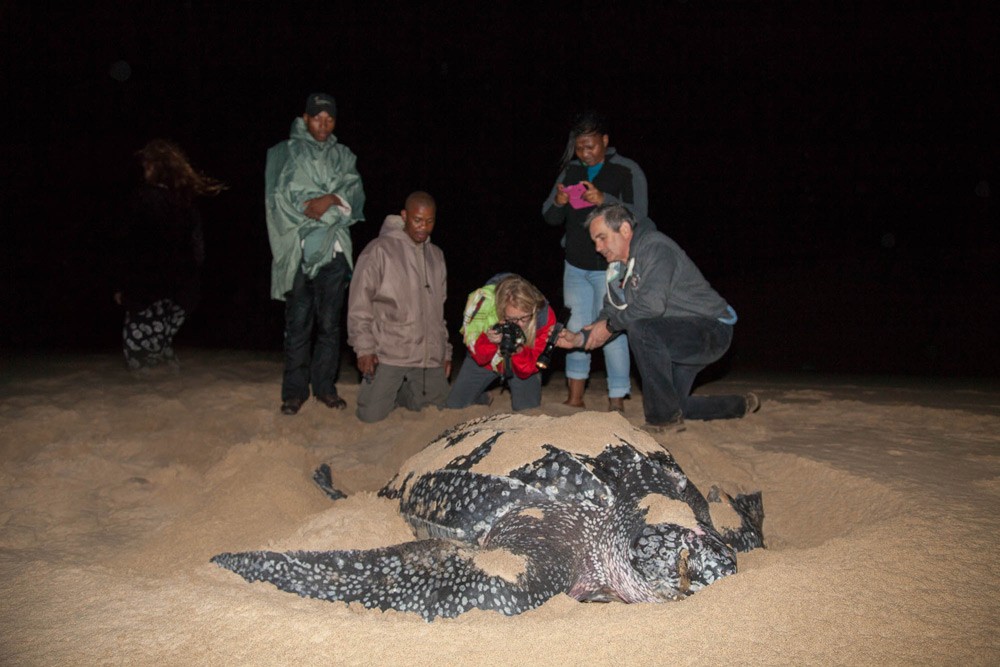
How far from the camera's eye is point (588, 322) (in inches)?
128

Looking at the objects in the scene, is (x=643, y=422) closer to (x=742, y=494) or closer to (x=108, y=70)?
(x=742, y=494)

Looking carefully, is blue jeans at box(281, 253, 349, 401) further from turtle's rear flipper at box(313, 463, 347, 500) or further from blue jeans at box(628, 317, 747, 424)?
blue jeans at box(628, 317, 747, 424)

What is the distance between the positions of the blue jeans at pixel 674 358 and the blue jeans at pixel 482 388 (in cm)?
57

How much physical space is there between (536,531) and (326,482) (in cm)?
98

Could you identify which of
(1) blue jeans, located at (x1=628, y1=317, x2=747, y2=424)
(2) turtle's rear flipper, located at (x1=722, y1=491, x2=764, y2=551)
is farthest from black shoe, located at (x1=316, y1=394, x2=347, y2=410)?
(2) turtle's rear flipper, located at (x1=722, y1=491, x2=764, y2=551)

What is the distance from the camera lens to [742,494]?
80.0 inches

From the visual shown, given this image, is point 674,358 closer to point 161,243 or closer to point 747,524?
point 747,524

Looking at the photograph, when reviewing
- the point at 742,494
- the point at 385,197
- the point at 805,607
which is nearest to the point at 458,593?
the point at 805,607

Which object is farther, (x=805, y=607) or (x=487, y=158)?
(x=487, y=158)

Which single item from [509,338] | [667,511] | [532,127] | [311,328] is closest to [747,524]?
[667,511]

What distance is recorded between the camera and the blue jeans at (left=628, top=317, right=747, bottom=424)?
2.62 m

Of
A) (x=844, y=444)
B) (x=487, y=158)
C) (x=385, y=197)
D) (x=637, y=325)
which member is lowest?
(x=844, y=444)

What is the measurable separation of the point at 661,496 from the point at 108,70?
53.7 ft

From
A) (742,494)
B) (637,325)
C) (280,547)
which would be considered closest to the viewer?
(280,547)
